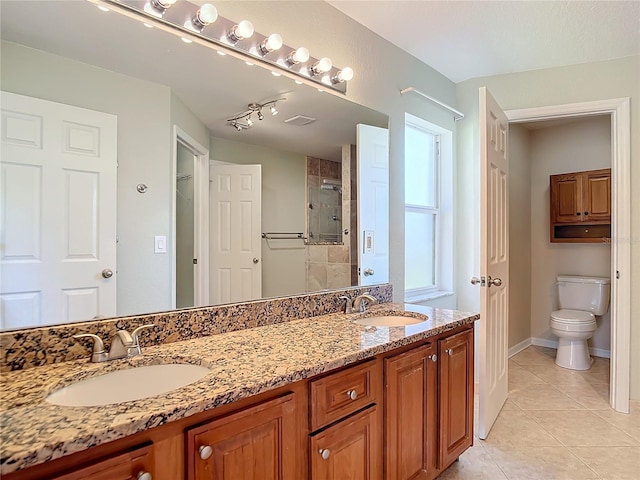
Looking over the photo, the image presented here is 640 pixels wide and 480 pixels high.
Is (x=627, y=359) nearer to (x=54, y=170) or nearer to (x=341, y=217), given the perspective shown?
(x=341, y=217)

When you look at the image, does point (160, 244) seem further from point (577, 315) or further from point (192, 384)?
point (577, 315)

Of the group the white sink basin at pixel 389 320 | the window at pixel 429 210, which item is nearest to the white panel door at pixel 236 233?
the white sink basin at pixel 389 320

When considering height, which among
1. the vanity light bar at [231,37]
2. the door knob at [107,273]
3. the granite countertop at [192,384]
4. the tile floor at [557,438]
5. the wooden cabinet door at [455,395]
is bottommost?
the tile floor at [557,438]

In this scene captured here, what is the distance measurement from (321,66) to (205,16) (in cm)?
63

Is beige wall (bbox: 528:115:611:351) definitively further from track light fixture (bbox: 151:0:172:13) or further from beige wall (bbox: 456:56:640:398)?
track light fixture (bbox: 151:0:172:13)

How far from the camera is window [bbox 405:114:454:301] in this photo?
9.34ft

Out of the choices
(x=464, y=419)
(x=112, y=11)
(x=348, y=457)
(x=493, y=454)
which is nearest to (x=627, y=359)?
(x=493, y=454)

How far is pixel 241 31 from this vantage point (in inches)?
58.5

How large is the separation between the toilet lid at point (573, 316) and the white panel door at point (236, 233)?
303 cm

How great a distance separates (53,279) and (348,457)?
1116 mm

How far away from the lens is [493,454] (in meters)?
1.99

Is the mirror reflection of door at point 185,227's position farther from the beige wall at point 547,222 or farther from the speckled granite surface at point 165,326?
the beige wall at point 547,222

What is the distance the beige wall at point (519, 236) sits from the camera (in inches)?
146

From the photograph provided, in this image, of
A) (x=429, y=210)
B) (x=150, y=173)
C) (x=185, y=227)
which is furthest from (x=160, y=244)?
(x=429, y=210)
